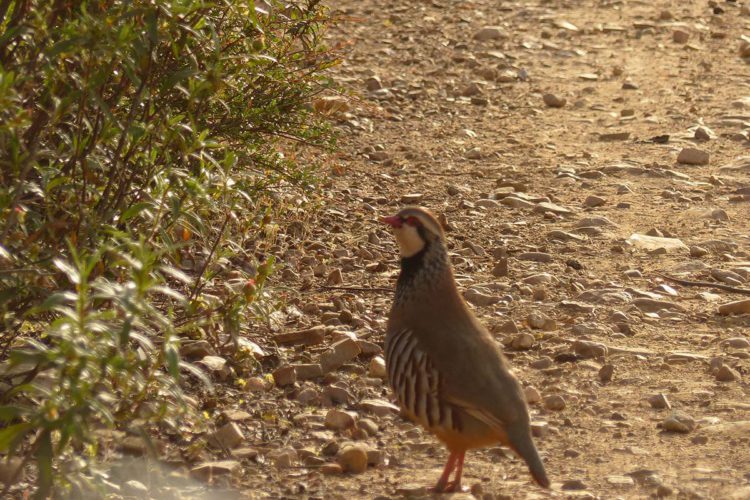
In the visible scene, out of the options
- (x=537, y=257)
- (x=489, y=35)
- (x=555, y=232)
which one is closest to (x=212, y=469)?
(x=537, y=257)

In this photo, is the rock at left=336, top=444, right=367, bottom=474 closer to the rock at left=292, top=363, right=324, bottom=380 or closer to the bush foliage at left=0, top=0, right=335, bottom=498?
the bush foliage at left=0, top=0, right=335, bottom=498

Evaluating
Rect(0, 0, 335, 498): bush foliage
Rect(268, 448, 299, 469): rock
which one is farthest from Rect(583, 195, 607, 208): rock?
Rect(268, 448, 299, 469): rock

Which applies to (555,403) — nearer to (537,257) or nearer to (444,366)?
(444,366)

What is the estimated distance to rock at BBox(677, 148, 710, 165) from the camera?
765 cm

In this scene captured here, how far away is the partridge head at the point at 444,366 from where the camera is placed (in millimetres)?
3742

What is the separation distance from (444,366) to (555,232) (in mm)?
2743

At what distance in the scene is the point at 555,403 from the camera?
455 cm

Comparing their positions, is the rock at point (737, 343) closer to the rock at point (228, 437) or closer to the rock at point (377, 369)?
the rock at point (377, 369)

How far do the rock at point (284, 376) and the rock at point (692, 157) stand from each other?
12.9ft

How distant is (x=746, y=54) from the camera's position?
9.89m

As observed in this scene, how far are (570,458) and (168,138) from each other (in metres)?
1.76

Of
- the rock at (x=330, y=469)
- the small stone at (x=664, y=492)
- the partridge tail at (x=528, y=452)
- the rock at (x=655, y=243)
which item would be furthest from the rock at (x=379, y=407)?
the rock at (x=655, y=243)

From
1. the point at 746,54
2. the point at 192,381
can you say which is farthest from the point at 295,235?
the point at 746,54

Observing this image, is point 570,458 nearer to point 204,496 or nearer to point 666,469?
point 666,469
